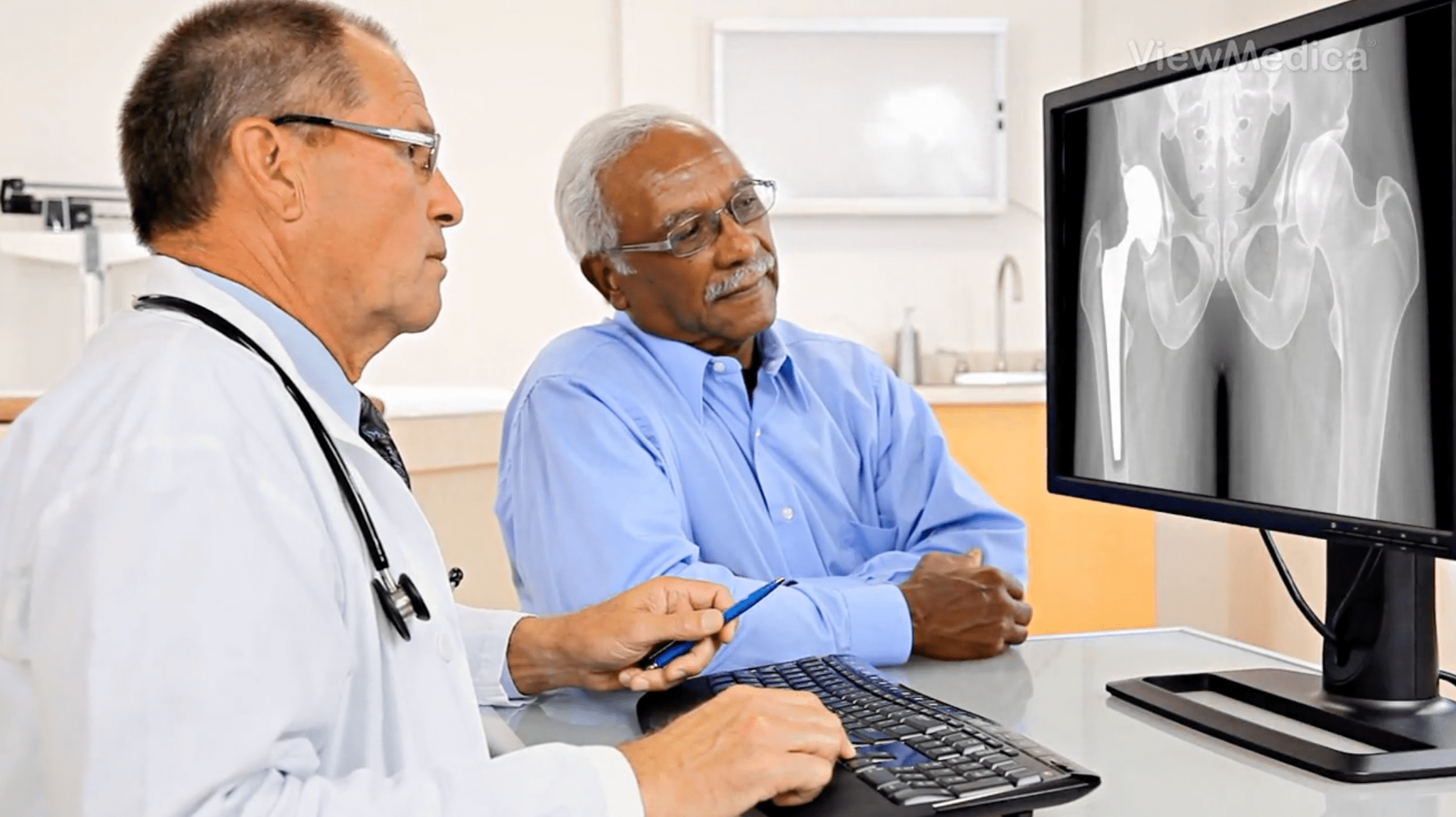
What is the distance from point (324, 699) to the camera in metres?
0.77

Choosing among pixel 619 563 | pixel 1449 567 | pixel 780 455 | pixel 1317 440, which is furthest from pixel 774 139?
pixel 1317 440

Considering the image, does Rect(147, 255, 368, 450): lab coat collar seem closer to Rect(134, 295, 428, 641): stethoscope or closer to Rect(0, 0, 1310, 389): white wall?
Rect(134, 295, 428, 641): stethoscope

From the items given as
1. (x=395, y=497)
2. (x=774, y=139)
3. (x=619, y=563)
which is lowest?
(x=619, y=563)

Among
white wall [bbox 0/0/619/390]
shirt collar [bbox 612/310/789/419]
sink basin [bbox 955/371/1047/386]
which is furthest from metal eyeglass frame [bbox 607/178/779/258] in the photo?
white wall [bbox 0/0/619/390]

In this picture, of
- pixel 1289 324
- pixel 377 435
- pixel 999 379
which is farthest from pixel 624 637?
pixel 999 379

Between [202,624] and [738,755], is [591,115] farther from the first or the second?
[202,624]

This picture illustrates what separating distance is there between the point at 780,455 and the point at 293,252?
999 mm

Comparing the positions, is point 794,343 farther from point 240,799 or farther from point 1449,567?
point 1449,567

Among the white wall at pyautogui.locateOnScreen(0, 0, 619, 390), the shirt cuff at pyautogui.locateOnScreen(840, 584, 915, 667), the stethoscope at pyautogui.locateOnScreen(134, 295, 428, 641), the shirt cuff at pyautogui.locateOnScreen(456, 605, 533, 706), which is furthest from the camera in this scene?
the white wall at pyautogui.locateOnScreen(0, 0, 619, 390)

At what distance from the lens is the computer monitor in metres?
0.98

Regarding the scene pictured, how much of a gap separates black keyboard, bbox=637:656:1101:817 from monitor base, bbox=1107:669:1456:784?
0.70 ft

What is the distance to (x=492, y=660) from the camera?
130 cm

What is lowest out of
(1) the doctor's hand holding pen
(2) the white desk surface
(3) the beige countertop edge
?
(2) the white desk surface

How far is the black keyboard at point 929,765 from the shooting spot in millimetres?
849
